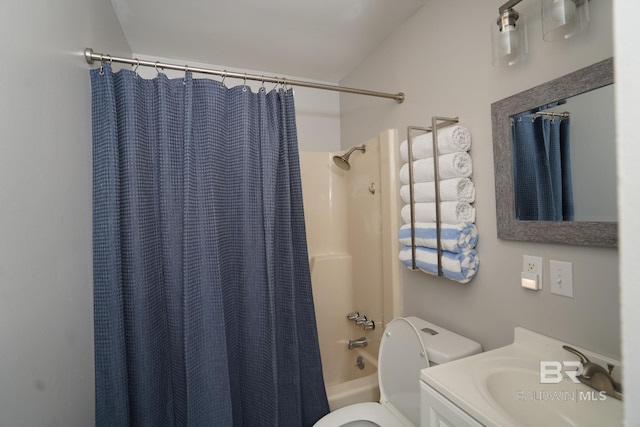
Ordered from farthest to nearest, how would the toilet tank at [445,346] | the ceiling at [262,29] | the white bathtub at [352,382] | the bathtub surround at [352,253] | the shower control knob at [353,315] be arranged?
the shower control knob at [353,315] → the bathtub surround at [352,253] → the white bathtub at [352,382] → the ceiling at [262,29] → the toilet tank at [445,346]

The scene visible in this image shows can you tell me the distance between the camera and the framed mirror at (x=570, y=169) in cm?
84

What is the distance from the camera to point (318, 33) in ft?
5.72

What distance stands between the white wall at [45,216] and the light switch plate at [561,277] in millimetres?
1556

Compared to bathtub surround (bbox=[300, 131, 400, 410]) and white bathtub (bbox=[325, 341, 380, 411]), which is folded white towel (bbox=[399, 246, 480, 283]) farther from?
white bathtub (bbox=[325, 341, 380, 411])

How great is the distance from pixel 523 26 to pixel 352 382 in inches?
78.3

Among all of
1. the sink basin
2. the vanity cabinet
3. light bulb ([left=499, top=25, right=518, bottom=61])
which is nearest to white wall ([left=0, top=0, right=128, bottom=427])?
the vanity cabinet

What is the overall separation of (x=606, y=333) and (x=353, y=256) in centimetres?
144

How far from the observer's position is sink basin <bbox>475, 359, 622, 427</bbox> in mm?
760

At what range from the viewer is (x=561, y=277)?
0.95 m

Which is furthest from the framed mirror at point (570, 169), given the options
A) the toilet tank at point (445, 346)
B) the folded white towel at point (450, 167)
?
the toilet tank at point (445, 346)

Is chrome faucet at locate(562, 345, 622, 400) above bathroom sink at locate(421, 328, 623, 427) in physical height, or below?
above

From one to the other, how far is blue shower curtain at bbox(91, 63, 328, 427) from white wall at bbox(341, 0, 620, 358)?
0.73 m

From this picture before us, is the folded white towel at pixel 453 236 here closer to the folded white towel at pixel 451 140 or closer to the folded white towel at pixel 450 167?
the folded white towel at pixel 450 167

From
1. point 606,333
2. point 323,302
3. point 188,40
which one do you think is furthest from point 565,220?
point 188,40
